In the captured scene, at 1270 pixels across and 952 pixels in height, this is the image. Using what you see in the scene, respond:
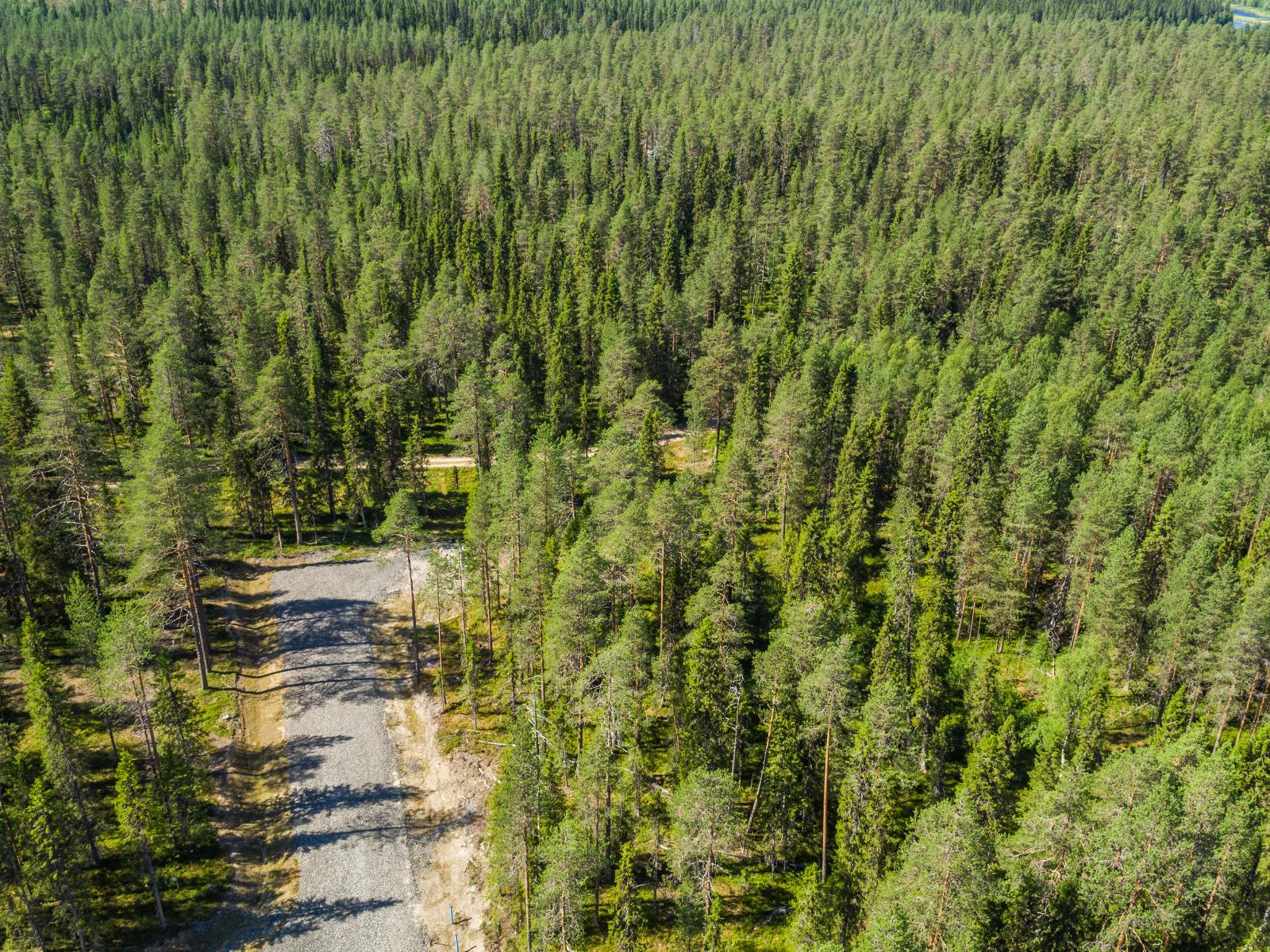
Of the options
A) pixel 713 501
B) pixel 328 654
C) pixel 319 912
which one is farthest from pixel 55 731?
pixel 713 501

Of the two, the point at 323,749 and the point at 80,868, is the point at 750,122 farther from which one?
the point at 80,868

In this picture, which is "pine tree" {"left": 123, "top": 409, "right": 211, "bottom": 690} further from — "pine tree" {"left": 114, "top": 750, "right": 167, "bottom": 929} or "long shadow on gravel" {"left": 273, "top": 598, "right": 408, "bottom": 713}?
"pine tree" {"left": 114, "top": 750, "right": 167, "bottom": 929}

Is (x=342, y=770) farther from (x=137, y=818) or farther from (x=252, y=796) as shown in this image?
(x=137, y=818)

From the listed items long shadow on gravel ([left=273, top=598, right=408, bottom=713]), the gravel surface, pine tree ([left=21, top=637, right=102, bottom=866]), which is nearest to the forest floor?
the gravel surface

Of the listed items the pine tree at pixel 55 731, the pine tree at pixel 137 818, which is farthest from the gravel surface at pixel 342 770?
the pine tree at pixel 55 731

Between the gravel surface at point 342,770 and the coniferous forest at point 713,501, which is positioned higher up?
the coniferous forest at point 713,501

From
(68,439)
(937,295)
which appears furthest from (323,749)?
(937,295)

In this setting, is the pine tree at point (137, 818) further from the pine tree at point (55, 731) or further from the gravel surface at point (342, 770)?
the gravel surface at point (342, 770)
